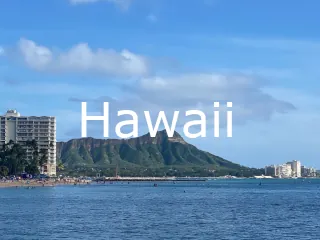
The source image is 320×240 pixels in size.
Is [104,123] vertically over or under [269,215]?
over

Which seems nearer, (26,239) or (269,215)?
(26,239)

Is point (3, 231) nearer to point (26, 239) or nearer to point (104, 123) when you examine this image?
point (26, 239)

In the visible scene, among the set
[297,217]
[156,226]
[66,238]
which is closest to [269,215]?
[297,217]

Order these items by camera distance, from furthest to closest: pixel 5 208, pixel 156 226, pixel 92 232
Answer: pixel 5 208, pixel 156 226, pixel 92 232

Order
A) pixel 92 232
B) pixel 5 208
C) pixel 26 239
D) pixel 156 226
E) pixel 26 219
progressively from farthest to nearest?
pixel 5 208 → pixel 26 219 → pixel 156 226 → pixel 92 232 → pixel 26 239

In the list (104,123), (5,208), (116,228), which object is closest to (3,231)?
(116,228)

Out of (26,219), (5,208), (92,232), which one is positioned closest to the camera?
(92,232)

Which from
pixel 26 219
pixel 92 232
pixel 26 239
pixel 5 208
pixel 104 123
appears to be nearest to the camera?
pixel 26 239

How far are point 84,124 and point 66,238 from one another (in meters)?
50.5

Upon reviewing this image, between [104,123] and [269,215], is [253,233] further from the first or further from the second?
[104,123]

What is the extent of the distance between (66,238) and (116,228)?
8.99 metres

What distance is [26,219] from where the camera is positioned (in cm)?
7462

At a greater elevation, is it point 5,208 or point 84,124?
point 84,124

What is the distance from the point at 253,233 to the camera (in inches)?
2416
